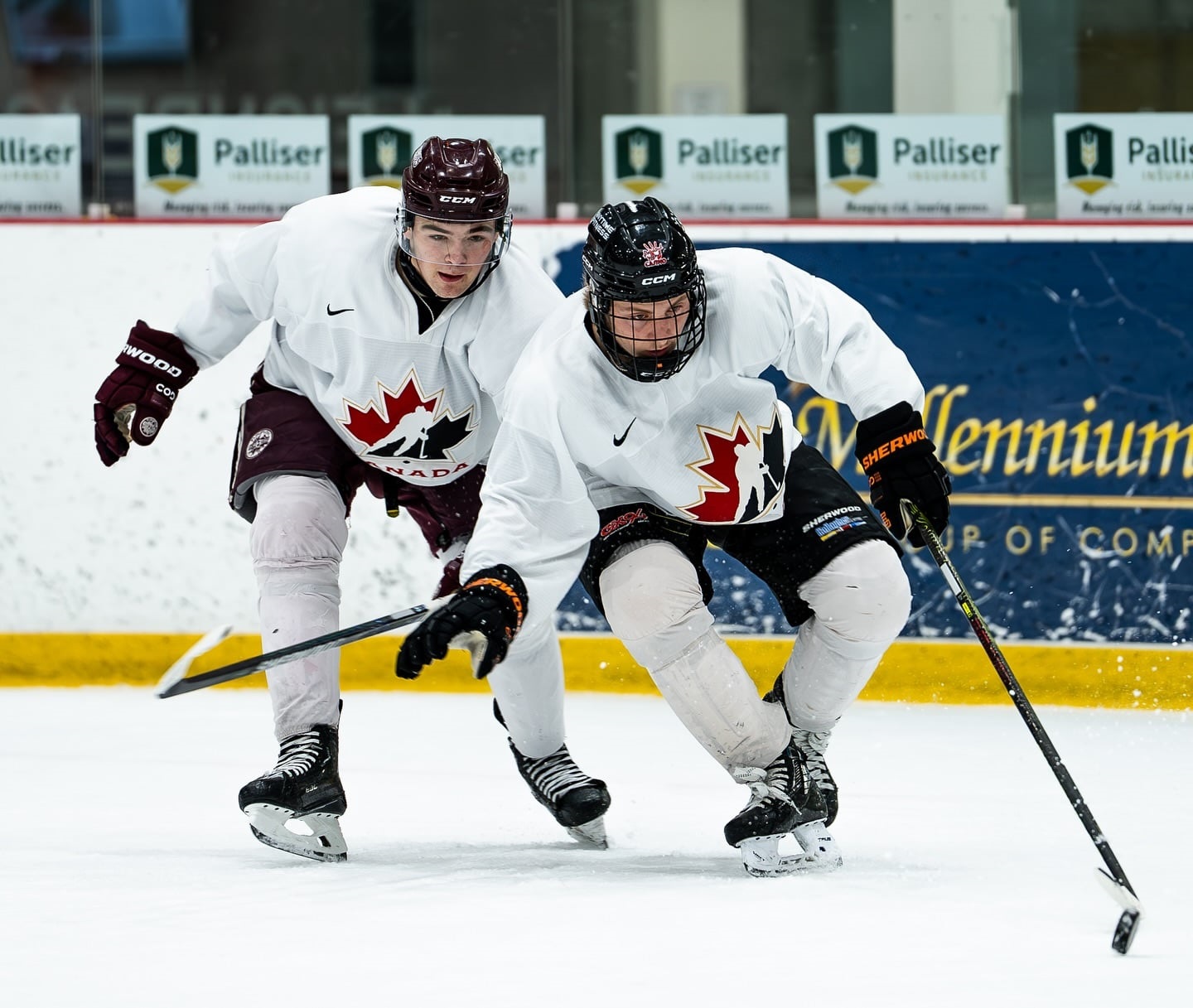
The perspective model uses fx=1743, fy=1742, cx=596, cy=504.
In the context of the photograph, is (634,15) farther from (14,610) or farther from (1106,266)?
(14,610)

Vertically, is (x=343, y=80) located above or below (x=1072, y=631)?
above

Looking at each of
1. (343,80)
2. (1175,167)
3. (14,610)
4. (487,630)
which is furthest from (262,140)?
(487,630)

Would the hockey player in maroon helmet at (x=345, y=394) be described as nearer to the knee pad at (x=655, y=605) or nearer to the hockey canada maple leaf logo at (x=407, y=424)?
the hockey canada maple leaf logo at (x=407, y=424)

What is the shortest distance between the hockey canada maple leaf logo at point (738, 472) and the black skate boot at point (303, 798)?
658 mm

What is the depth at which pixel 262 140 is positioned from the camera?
495 centimetres

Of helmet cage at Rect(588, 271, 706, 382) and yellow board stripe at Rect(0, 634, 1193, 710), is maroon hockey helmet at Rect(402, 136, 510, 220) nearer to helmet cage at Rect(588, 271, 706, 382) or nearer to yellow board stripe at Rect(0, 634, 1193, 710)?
helmet cage at Rect(588, 271, 706, 382)

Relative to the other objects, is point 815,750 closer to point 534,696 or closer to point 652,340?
point 534,696

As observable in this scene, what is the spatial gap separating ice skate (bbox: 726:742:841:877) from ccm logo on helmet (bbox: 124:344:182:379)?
3.64 feet

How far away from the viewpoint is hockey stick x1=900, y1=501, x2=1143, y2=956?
2.04 metres

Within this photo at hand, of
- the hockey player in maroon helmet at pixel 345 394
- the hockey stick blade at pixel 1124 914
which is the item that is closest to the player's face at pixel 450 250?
the hockey player in maroon helmet at pixel 345 394

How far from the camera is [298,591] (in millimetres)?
2668

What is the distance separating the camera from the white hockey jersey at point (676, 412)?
7.82ft

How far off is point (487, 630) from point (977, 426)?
255cm

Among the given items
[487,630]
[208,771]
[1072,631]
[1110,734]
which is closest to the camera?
[487,630]
